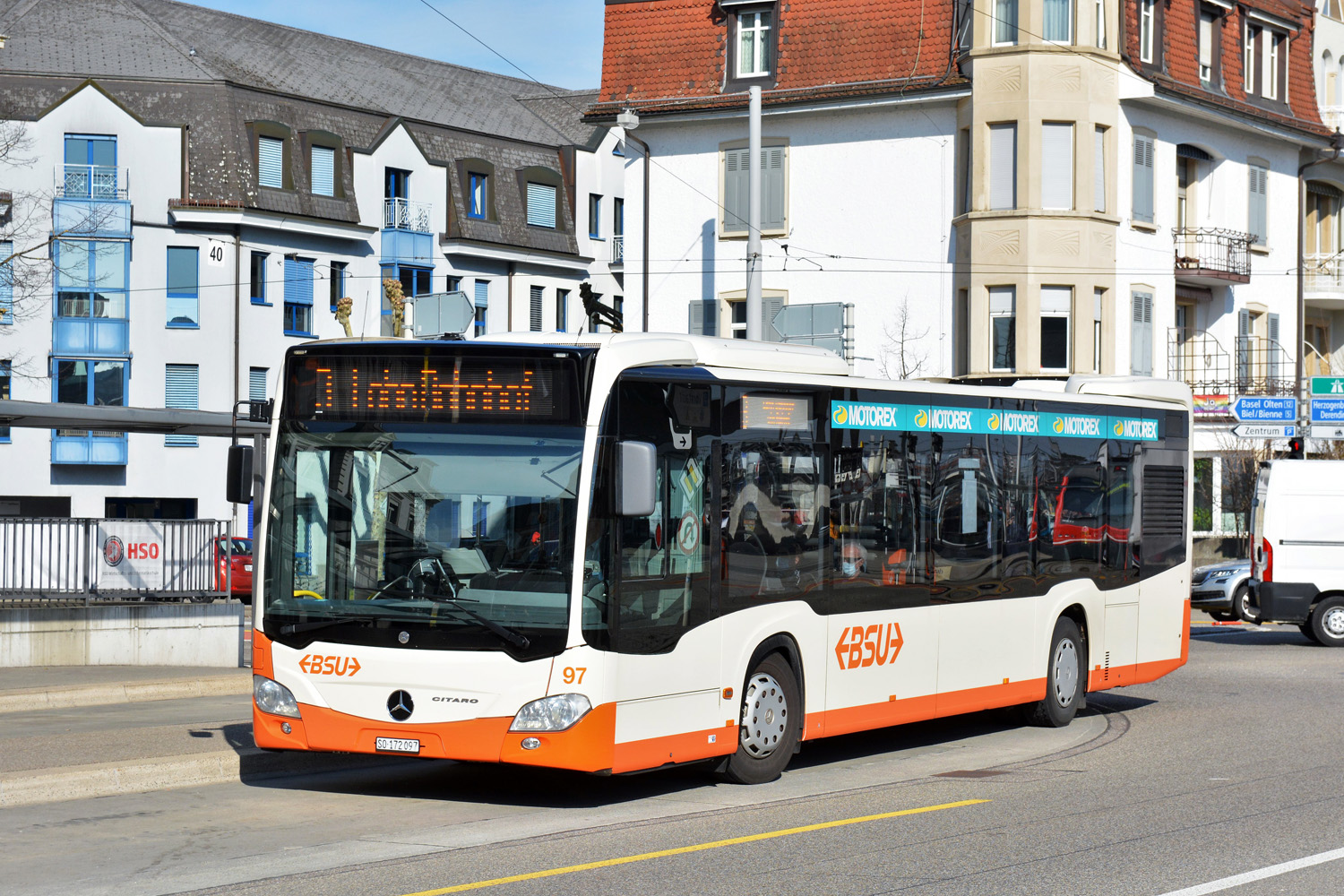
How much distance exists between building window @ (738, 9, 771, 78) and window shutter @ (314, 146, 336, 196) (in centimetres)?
2033

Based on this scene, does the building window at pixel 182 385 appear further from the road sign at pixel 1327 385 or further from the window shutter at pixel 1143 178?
the road sign at pixel 1327 385

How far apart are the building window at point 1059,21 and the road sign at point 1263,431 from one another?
9.01m

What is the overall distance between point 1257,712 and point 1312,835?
712cm

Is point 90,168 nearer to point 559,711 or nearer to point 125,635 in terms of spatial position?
point 125,635

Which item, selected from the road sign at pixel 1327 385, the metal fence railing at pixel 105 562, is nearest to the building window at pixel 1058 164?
the road sign at pixel 1327 385

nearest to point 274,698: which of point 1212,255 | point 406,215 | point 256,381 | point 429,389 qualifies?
point 429,389

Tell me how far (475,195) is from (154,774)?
49.6m

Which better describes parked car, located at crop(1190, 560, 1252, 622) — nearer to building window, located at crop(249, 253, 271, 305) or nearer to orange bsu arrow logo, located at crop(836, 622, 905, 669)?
orange bsu arrow logo, located at crop(836, 622, 905, 669)

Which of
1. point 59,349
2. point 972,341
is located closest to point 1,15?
point 59,349

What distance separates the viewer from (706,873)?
8.60m

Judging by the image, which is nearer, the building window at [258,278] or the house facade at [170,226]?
the house facade at [170,226]

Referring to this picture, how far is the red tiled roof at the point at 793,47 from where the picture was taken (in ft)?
120

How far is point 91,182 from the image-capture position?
170ft

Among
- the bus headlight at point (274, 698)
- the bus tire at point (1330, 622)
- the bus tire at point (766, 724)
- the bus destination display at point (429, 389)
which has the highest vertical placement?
the bus destination display at point (429, 389)
